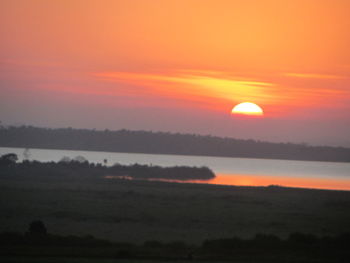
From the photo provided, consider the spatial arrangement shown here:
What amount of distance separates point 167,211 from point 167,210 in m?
0.42

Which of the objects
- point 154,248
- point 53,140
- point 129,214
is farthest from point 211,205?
point 53,140

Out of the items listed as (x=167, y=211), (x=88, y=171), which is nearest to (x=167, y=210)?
(x=167, y=211)

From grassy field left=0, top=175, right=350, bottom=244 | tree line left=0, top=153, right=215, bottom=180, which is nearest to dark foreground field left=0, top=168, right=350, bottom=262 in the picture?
grassy field left=0, top=175, right=350, bottom=244

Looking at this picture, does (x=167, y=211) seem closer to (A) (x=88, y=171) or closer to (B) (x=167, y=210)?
(B) (x=167, y=210)

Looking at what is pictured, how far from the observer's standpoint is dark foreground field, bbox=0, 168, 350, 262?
24.7 metres

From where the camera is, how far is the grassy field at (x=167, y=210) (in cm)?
2498

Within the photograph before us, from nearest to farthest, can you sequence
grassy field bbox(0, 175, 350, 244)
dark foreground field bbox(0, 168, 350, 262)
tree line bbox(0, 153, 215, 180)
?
dark foreground field bbox(0, 168, 350, 262) → grassy field bbox(0, 175, 350, 244) → tree line bbox(0, 153, 215, 180)

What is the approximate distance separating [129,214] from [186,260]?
12410 millimetres

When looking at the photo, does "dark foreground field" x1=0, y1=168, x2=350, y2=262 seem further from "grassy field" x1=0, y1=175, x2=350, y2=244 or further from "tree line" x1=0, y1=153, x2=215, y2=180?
"tree line" x1=0, y1=153, x2=215, y2=180

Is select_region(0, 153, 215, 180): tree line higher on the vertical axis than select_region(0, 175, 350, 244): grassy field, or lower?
higher

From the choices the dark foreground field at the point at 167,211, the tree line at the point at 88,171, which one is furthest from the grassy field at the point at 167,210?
the tree line at the point at 88,171

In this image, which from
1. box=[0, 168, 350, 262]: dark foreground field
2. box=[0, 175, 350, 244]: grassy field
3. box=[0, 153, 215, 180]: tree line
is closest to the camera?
box=[0, 168, 350, 262]: dark foreground field

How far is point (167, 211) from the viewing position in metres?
31.0

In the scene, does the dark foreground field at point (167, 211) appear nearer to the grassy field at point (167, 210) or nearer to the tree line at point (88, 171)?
the grassy field at point (167, 210)
